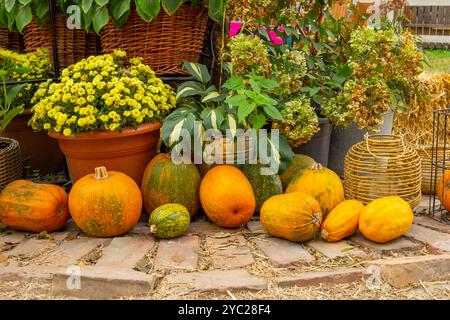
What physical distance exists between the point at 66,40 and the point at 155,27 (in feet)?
2.24

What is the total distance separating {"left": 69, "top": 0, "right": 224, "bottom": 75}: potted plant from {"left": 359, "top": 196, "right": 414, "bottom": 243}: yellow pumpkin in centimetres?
138

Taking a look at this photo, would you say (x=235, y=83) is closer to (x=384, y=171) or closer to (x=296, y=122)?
(x=296, y=122)

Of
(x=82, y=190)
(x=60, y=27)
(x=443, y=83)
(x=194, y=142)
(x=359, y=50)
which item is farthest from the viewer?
(x=443, y=83)

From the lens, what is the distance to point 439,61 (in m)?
9.39

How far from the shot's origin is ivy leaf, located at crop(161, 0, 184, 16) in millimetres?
2965

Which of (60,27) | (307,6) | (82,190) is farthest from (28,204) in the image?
(307,6)

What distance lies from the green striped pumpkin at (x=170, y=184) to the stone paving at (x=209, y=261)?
0.16m

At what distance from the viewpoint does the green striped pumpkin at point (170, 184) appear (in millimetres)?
2736

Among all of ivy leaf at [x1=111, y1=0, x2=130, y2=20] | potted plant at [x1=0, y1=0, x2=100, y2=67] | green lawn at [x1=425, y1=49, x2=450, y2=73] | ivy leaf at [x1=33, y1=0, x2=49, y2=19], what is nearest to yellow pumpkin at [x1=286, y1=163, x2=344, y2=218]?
ivy leaf at [x1=111, y1=0, x2=130, y2=20]

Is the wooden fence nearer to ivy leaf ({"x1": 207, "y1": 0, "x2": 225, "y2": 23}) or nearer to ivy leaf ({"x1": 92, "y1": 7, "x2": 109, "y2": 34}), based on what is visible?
ivy leaf ({"x1": 207, "y1": 0, "x2": 225, "y2": 23})

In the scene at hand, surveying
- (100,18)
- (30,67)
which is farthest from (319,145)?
(30,67)

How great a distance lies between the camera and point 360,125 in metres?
2.91

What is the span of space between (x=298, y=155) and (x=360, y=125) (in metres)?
0.38

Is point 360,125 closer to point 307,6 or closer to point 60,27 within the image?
point 307,6
